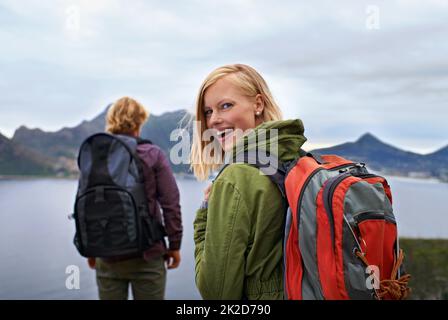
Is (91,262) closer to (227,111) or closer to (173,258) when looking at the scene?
(173,258)

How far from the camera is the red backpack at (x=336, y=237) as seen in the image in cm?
132

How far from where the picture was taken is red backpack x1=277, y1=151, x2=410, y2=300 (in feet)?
4.33

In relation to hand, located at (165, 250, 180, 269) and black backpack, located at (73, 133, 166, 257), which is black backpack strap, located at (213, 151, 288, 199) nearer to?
black backpack, located at (73, 133, 166, 257)

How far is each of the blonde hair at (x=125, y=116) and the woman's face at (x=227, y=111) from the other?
1622mm

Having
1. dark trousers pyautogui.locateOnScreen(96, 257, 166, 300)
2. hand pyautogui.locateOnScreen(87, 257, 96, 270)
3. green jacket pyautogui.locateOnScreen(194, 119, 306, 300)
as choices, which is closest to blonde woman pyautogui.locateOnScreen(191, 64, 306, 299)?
green jacket pyautogui.locateOnScreen(194, 119, 306, 300)

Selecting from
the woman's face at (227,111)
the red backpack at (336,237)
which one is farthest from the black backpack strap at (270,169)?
the woman's face at (227,111)

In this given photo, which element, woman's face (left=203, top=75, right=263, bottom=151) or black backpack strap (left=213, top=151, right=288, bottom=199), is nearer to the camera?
black backpack strap (left=213, top=151, right=288, bottom=199)

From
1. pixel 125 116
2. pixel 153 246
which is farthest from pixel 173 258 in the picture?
pixel 125 116

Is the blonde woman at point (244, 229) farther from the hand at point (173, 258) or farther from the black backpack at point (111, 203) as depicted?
the hand at point (173, 258)

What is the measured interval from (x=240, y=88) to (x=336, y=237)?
0.82m

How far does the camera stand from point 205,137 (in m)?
1.94

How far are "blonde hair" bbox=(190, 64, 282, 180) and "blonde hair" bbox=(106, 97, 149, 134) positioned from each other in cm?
141

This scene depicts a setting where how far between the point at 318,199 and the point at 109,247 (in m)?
2.09
